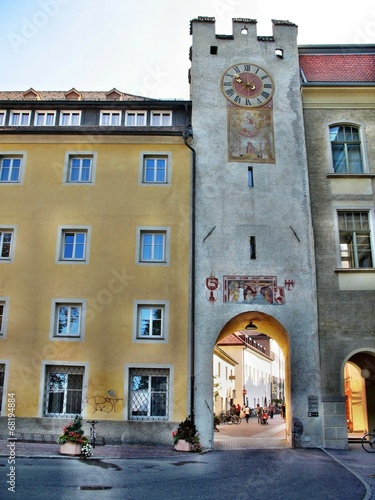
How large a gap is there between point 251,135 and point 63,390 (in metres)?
13.8

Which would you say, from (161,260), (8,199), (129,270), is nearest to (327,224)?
(161,260)

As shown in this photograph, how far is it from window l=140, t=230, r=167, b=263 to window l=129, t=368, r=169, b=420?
466cm

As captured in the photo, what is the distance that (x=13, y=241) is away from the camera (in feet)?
74.9

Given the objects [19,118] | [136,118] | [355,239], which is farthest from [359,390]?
[19,118]

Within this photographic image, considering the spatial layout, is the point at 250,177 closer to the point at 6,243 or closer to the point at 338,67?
the point at 338,67

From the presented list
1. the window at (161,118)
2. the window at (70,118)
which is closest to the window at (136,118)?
the window at (161,118)

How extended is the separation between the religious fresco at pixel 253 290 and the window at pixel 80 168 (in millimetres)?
7765

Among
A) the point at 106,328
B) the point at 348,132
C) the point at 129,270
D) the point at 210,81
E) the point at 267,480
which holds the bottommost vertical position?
the point at 267,480

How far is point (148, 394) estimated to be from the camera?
21094 mm

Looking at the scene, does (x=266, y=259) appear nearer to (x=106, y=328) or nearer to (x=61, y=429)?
(x=106, y=328)

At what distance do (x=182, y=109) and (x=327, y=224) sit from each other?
8645mm

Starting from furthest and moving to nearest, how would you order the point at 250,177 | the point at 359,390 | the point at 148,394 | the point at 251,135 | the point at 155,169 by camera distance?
1. the point at 359,390
2. the point at 251,135
3. the point at 155,169
4. the point at 250,177
5. the point at 148,394

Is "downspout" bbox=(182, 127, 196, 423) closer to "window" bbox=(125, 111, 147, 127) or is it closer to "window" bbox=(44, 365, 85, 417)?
"window" bbox=(125, 111, 147, 127)

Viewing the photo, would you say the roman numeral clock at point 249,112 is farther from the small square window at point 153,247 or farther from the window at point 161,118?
the small square window at point 153,247
